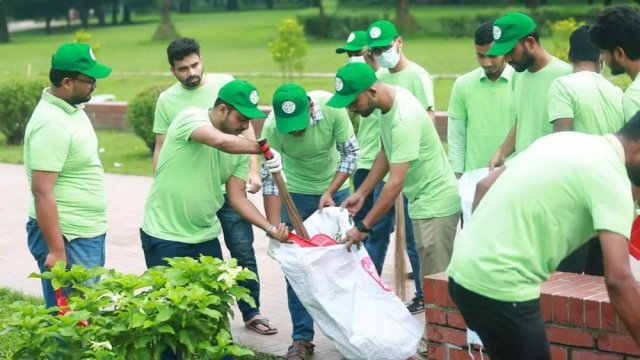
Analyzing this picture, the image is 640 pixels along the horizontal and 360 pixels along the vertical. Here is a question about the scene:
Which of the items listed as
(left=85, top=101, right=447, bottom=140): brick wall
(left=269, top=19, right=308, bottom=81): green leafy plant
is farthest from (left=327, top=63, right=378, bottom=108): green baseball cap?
(left=269, top=19, right=308, bottom=81): green leafy plant

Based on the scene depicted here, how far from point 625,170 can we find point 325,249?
91.2 inches

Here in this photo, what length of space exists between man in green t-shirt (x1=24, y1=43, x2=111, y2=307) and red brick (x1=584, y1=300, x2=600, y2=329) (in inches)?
91.5

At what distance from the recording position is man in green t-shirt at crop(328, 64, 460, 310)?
18.2 ft

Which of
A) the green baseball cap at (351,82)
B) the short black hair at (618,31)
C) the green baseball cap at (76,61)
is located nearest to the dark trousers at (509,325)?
the short black hair at (618,31)

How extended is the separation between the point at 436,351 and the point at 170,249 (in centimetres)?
143

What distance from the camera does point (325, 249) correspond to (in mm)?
5457

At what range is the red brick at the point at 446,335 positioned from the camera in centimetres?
520

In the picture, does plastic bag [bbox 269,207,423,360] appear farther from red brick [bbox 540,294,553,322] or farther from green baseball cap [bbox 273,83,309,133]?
red brick [bbox 540,294,553,322]

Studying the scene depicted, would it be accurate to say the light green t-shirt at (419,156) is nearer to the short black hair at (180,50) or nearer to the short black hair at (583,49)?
the short black hair at (583,49)

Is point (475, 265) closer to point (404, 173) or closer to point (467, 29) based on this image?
point (404, 173)

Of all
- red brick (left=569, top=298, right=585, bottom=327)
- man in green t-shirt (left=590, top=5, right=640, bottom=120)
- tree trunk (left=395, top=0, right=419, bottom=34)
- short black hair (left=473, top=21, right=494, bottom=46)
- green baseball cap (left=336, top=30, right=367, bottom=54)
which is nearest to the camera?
red brick (left=569, top=298, right=585, bottom=327)

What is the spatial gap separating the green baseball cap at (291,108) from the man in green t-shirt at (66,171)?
2.96ft

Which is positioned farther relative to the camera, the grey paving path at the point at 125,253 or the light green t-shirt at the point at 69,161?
the grey paving path at the point at 125,253

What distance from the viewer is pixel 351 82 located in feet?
18.0
